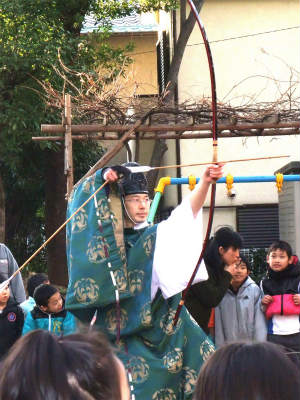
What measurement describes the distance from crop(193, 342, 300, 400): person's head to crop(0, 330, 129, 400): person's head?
209mm

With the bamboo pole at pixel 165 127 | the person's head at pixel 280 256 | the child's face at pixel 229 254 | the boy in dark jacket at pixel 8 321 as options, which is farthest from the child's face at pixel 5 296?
the person's head at pixel 280 256

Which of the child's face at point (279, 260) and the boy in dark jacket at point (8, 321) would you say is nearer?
the boy in dark jacket at point (8, 321)

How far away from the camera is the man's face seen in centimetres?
416

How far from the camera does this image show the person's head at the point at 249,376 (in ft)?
6.05

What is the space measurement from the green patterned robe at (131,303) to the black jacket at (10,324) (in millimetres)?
1830

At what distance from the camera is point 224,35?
15594 millimetres

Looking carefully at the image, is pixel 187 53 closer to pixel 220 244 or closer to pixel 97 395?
pixel 220 244

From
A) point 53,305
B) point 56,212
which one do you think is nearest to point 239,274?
point 53,305

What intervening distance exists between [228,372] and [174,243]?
83.4 inches

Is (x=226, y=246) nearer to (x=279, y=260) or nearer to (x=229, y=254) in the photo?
(x=229, y=254)

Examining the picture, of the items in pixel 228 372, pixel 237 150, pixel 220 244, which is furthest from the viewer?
pixel 237 150

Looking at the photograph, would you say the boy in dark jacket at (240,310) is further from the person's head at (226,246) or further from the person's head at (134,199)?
the person's head at (134,199)

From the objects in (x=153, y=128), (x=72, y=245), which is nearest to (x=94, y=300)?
(x=72, y=245)

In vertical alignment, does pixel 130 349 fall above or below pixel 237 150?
below
